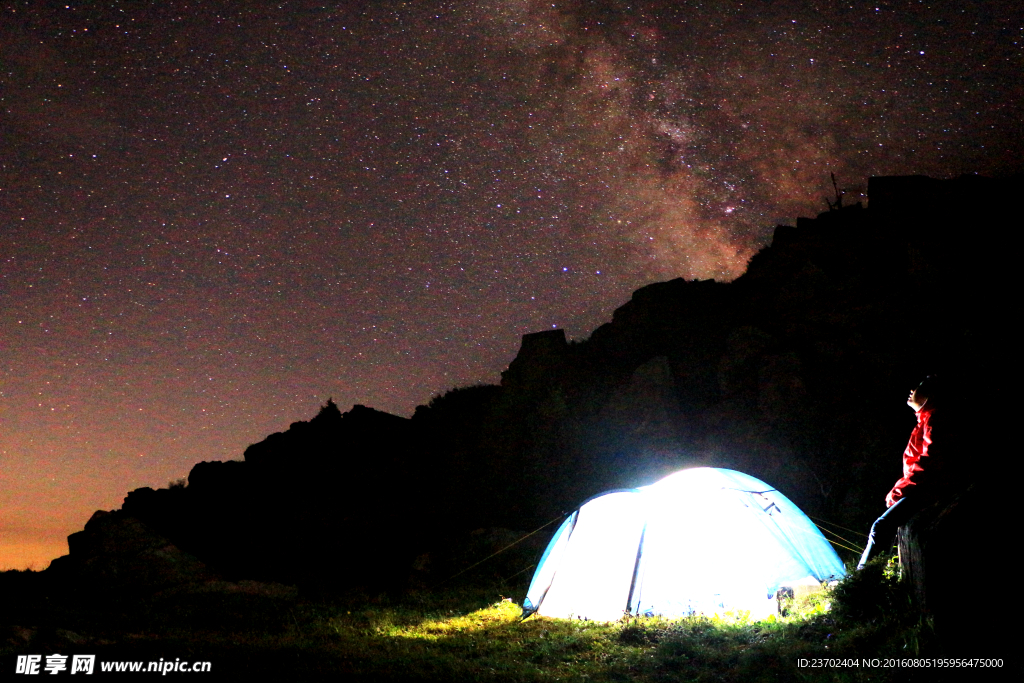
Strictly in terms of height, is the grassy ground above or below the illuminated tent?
below

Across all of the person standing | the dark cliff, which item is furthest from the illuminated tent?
the dark cliff

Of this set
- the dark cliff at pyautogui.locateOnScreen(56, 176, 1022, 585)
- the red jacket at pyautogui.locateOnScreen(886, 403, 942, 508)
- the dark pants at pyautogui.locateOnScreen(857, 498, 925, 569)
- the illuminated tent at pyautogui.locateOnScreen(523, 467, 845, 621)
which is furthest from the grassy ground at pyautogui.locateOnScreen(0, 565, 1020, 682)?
the dark cliff at pyautogui.locateOnScreen(56, 176, 1022, 585)

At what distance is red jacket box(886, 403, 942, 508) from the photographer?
26.3 feet

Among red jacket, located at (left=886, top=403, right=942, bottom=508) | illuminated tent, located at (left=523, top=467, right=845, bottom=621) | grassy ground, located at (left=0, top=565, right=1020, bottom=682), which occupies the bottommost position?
grassy ground, located at (left=0, top=565, right=1020, bottom=682)

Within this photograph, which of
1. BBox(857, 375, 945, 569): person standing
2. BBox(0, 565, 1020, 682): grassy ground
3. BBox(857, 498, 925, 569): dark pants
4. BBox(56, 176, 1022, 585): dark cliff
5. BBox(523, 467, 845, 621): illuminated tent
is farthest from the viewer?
BBox(56, 176, 1022, 585): dark cliff

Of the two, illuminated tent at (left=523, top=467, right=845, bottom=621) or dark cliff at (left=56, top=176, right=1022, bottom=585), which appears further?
dark cliff at (left=56, top=176, right=1022, bottom=585)

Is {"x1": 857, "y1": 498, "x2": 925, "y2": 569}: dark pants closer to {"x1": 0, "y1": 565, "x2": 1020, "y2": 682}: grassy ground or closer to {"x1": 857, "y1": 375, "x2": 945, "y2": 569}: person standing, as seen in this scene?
{"x1": 857, "y1": 375, "x2": 945, "y2": 569}: person standing

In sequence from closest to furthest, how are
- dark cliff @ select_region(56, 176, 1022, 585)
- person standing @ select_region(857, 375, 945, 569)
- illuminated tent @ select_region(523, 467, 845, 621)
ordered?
1. person standing @ select_region(857, 375, 945, 569)
2. illuminated tent @ select_region(523, 467, 845, 621)
3. dark cliff @ select_region(56, 176, 1022, 585)

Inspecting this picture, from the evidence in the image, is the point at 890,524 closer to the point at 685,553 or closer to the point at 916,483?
the point at 916,483

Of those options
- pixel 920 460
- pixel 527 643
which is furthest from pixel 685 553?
pixel 920 460

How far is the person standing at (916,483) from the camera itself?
7984mm

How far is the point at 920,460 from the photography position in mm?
8125

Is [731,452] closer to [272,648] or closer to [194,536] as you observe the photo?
[272,648]

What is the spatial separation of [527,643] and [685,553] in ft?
9.91
